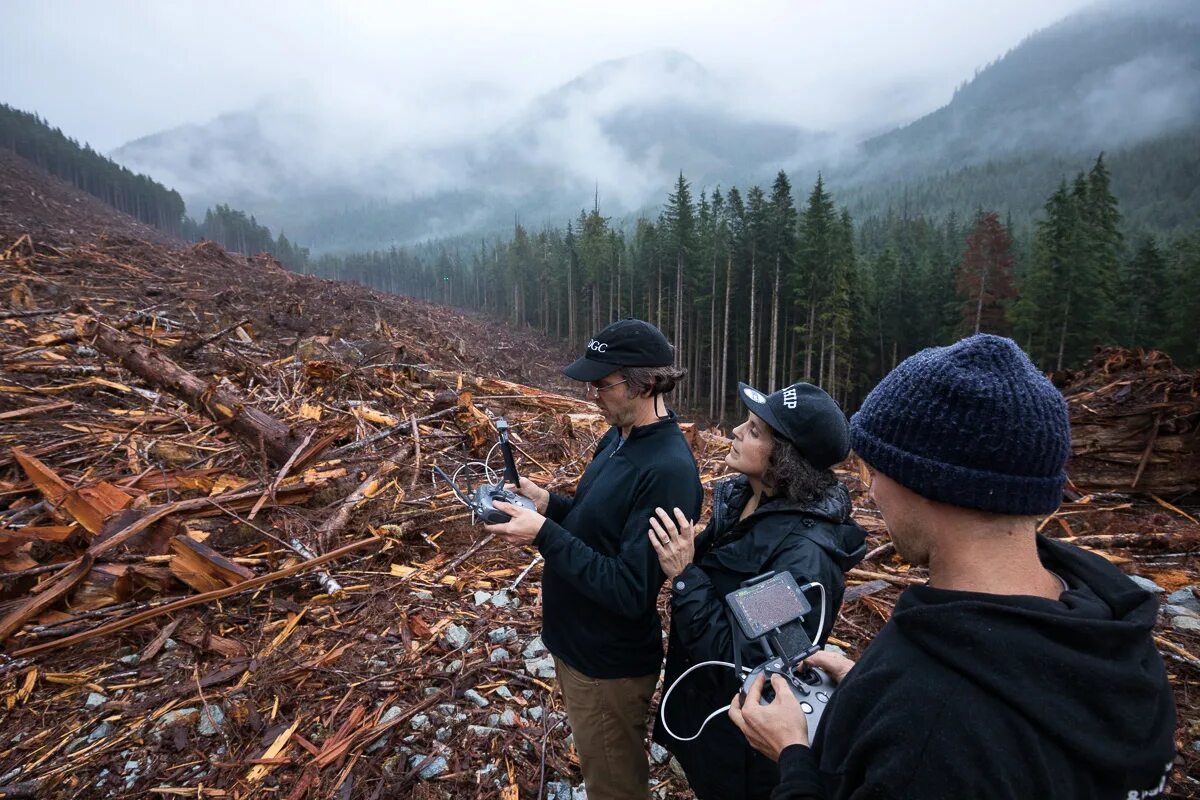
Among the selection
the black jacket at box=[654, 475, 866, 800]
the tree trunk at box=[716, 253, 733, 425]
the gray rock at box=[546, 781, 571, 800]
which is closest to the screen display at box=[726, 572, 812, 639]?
the black jacket at box=[654, 475, 866, 800]

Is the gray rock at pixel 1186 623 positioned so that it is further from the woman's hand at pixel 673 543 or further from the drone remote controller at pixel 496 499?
the drone remote controller at pixel 496 499

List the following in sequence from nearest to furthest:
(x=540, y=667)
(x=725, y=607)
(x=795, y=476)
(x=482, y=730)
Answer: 1. (x=725, y=607)
2. (x=795, y=476)
3. (x=482, y=730)
4. (x=540, y=667)

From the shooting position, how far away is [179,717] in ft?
10.7

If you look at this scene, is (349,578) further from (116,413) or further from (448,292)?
(448,292)

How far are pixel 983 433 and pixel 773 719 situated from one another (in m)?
1.04

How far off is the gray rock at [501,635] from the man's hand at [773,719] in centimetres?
283

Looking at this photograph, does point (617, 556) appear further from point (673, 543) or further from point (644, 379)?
point (644, 379)

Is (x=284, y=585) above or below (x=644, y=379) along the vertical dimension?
below

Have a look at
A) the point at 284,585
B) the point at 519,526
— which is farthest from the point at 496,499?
the point at 284,585

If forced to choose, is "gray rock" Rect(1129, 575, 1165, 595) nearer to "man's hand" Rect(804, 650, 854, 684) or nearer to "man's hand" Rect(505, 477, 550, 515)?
"man's hand" Rect(804, 650, 854, 684)

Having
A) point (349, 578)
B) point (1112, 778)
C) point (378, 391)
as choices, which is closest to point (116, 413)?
point (378, 391)

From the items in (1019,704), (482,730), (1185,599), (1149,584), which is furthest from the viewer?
(1149,584)

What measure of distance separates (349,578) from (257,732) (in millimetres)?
1563

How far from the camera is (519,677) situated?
3.82 meters
